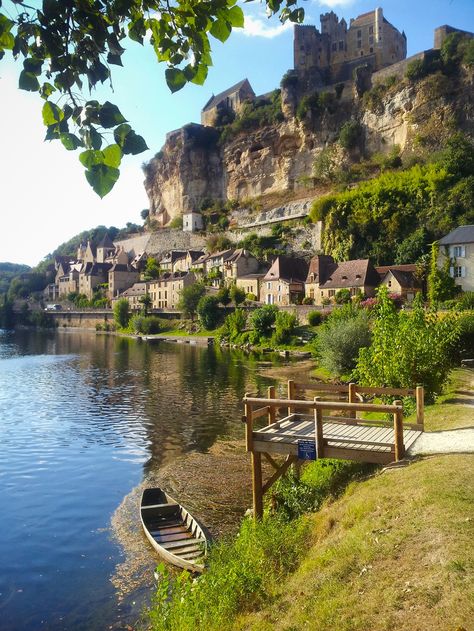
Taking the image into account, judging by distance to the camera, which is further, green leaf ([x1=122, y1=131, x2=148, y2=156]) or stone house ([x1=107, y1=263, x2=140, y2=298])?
stone house ([x1=107, y1=263, x2=140, y2=298])

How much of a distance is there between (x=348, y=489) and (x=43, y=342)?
76.0 metres

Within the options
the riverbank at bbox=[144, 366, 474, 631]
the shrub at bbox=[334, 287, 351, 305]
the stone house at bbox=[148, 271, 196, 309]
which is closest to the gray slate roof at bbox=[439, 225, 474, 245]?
the shrub at bbox=[334, 287, 351, 305]

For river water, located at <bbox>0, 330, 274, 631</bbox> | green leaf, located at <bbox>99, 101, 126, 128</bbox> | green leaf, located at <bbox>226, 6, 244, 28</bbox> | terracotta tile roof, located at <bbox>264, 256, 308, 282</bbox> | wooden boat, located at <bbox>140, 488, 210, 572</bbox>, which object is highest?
terracotta tile roof, located at <bbox>264, 256, 308, 282</bbox>

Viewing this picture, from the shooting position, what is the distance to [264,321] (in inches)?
2345

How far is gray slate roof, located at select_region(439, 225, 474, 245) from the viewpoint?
165ft

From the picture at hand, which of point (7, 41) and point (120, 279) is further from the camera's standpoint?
point (120, 279)

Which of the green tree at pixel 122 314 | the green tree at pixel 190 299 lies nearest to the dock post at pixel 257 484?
the green tree at pixel 190 299

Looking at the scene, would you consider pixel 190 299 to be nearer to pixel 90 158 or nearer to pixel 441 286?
pixel 441 286

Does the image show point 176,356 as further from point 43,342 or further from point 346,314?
point 43,342

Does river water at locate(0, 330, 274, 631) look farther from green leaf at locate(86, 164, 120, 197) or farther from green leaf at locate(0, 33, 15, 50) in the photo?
green leaf at locate(0, 33, 15, 50)

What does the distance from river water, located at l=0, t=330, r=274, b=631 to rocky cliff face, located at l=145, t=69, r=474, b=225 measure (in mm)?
45466

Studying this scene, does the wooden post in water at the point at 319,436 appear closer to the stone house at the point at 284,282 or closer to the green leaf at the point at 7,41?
the green leaf at the point at 7,41

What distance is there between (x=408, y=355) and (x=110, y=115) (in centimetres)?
1521

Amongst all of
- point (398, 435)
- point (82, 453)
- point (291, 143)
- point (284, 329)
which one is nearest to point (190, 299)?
point (284, 329)
